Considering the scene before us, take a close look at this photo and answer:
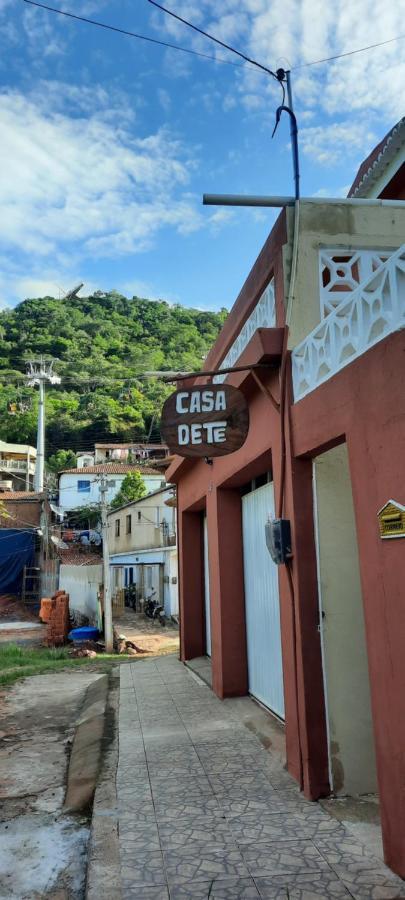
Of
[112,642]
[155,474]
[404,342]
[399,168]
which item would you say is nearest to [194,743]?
[404,342]

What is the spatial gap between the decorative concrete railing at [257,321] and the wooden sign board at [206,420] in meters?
0.91

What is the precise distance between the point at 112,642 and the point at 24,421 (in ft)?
153

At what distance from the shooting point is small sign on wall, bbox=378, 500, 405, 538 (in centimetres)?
306

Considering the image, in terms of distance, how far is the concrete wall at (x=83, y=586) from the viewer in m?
22.1

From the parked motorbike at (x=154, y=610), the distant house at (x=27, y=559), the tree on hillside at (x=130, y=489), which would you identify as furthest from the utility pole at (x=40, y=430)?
the parked motorbike at (x=154, y=610)

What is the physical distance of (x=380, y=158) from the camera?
21.2ft

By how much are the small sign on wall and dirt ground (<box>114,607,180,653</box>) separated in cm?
1329

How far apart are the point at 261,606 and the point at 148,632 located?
13.6 m

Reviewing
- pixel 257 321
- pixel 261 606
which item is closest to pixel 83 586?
pixel 261 606

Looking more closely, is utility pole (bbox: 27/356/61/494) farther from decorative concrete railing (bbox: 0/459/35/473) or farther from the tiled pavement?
the tiled pavement

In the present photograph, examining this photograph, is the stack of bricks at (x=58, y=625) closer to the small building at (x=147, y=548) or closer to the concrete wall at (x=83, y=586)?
the concrete wall at (x=83, y=586)

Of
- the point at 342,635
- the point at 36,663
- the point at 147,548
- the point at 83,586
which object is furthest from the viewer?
the point at 147,548

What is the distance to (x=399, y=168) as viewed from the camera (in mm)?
6457

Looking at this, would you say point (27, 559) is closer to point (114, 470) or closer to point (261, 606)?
point (114, 470)
